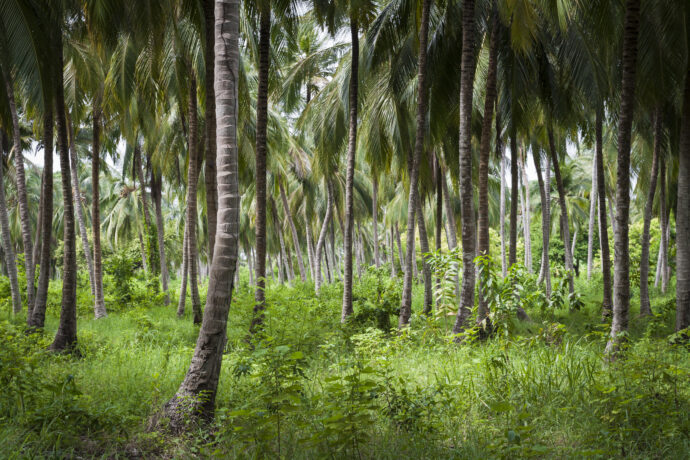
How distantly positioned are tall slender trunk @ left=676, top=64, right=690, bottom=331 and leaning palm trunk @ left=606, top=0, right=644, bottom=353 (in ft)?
10.2

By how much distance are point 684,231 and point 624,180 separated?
3.46m

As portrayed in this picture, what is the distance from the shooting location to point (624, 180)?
20.7 ft

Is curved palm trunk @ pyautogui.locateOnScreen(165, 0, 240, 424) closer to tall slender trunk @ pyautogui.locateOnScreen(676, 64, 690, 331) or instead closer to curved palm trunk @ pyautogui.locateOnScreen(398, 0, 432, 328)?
curved palm trunk @ pyautogui.locateOnScreen(398, 0, 432, 328)

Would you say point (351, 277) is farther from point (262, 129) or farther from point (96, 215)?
point (96, 215)

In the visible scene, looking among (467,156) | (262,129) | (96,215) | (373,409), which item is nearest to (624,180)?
(467,156)

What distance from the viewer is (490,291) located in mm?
6469

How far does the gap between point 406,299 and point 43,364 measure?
23.5 ft

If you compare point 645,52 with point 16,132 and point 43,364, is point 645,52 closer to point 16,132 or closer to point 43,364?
point 43,364

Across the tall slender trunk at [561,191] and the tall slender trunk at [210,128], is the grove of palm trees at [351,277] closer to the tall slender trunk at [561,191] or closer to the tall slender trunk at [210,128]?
the tall slender trunk at [210,128]

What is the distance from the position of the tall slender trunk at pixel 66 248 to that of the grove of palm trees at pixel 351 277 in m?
0.06

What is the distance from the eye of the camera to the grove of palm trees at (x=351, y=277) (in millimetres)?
4109

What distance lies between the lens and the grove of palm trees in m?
4.11

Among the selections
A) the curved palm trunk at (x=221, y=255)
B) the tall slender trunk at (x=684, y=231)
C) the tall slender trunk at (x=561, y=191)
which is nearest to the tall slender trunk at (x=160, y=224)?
the curved palm trunk at (x=221, y=255)

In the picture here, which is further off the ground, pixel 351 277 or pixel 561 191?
pixel 561 191
